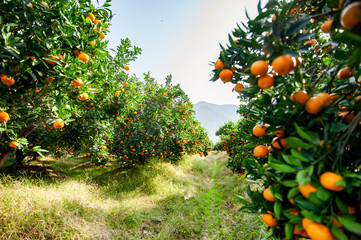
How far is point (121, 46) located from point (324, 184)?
13.0 ft

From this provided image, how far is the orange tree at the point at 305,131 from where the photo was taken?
63cm

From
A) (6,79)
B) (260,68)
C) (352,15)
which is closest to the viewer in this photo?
(352,15)

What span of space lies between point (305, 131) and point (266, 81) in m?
0.35

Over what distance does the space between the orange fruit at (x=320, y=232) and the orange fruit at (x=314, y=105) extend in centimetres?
54

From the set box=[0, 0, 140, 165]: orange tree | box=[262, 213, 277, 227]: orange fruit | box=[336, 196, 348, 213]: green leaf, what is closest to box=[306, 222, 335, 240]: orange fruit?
box=[336, 196, 348, 213]: green leaf

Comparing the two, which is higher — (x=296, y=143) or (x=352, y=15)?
(x=352, y=15)

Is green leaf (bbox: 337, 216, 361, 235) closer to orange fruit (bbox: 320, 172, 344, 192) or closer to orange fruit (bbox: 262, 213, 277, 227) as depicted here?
orange fruit (bbox: 320, 172, 344, 192)

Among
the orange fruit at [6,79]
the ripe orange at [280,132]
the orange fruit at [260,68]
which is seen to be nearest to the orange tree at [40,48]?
the orange fruit at [6,79]

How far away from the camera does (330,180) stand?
64cm

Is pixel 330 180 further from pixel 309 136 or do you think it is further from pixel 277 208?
pixel 277 208

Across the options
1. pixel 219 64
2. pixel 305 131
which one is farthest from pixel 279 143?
pixel 219 64

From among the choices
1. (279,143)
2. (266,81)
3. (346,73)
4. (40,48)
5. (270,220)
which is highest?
(40,48)

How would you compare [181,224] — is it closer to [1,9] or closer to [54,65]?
[54,65]

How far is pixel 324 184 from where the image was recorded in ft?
2.13
